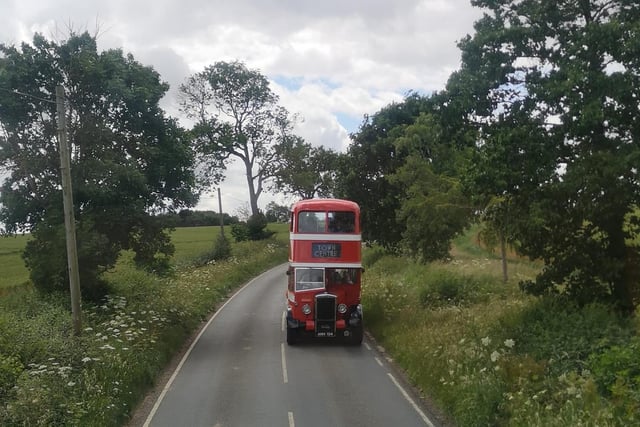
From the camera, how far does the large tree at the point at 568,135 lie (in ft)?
44.7

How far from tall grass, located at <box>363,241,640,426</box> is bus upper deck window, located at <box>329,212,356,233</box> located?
3.90 m

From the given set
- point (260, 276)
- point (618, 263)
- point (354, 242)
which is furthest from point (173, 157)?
point (260, 276)

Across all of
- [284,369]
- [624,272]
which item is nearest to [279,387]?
[284,369]

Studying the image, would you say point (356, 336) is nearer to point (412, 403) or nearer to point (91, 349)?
point (412, 403)

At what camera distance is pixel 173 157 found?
Result: 72.7 ft

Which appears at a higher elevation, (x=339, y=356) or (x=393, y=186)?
(x=393, y=186)

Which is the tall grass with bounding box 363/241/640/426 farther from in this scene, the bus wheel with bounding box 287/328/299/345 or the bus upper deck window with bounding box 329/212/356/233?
the bus upper deck window with bounding box 329/212/356/233

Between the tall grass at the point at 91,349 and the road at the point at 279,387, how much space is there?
0.91 m

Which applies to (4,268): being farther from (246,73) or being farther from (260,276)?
(246,73)

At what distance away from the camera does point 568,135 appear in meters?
15.2

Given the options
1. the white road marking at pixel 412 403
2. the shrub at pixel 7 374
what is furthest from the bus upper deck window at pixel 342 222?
the shrub at pixel 7 374

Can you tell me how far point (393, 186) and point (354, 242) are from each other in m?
15.7

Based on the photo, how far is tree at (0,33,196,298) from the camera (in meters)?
19.5

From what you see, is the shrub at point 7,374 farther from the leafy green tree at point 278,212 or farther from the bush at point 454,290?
the leafy green tree at point 278,212
